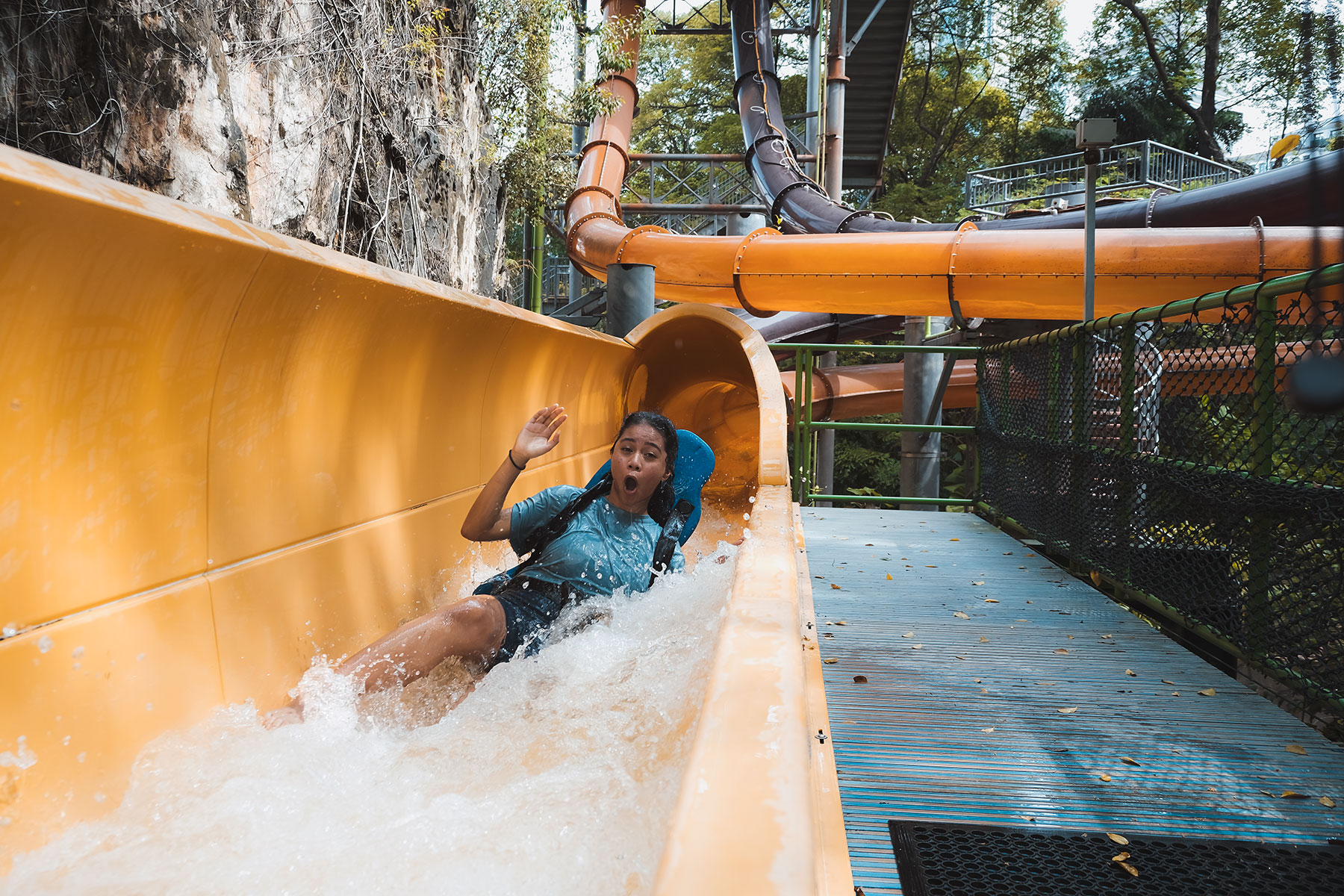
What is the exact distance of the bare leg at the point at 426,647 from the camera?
2180 mm

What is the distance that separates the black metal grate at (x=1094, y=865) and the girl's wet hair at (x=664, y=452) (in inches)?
57.6

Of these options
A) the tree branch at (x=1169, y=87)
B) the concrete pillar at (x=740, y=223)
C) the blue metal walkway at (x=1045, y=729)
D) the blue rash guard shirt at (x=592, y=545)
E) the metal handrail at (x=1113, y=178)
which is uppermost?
the tree branch at (x=1169, y=87)

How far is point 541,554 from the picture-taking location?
2873 mm

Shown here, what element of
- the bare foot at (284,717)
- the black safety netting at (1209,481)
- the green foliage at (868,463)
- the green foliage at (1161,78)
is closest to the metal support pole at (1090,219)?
the black safety netting at (1209,481)

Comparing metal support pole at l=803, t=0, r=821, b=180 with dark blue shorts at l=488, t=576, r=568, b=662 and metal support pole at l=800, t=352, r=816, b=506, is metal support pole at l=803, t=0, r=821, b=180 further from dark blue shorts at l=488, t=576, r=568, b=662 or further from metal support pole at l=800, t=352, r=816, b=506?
dark blue shorts at l=488, t=576, r=568, b=662

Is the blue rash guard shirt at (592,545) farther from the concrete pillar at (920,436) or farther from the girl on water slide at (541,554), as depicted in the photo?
the concrete pillar at (920,436)

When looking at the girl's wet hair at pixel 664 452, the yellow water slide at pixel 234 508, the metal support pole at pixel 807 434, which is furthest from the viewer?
the metal support pole at pixel 807 434

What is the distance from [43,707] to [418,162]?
25.9ft

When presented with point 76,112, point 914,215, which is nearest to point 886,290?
point 76,112

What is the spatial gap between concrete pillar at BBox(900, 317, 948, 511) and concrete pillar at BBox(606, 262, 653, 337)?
412 cm

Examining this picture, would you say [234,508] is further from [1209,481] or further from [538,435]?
[1209,481]

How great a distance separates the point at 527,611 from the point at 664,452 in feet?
2.66

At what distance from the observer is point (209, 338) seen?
1834 millimetres

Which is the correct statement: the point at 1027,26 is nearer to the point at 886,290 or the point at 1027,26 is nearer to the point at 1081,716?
the point at 886,290
